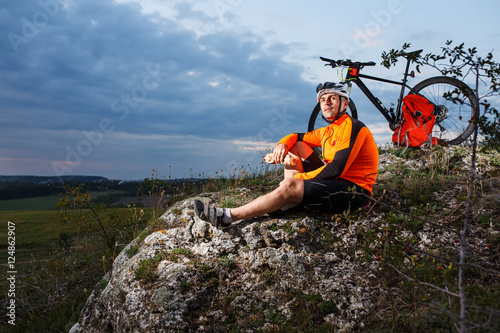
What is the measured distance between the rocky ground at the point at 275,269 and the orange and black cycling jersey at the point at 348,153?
60cm

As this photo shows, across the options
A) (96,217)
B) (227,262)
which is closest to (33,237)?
(96,217)

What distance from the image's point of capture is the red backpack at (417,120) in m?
7.64

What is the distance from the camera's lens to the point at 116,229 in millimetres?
6949

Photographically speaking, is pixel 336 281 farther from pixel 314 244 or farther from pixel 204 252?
pixel 204 252

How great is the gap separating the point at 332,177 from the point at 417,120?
4.27 m

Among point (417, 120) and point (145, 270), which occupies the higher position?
point (417, 120)

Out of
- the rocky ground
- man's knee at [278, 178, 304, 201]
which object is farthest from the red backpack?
man's knee at [278, 178, 304, 201]

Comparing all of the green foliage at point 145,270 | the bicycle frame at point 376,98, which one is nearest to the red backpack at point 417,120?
the bicycle frame at point 376,98

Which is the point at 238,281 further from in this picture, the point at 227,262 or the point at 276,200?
the point at 276,200

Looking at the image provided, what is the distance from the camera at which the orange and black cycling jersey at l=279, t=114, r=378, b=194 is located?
4.46 meters

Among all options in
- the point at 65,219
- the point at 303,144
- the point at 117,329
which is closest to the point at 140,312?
the point at 117,329

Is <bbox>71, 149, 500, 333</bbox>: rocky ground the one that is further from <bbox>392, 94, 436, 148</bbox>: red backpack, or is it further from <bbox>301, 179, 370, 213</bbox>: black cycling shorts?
<bbox>392, 94, 436, 148</bbox>: red backpack

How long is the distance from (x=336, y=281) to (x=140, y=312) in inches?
85.2

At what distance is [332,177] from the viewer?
14.9 feet
